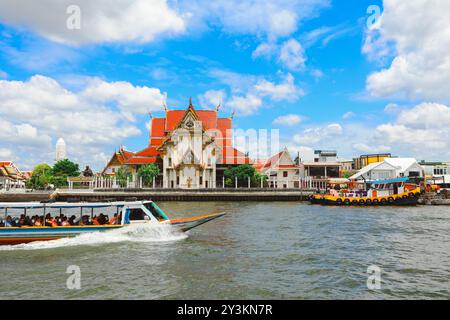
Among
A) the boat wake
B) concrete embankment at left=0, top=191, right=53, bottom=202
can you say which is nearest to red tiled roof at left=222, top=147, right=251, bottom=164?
concrete embankment at left=0, top=191, right=53, bottom=202

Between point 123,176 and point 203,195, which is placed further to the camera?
point 123,176

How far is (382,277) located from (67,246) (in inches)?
441

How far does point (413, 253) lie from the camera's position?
1289 cm

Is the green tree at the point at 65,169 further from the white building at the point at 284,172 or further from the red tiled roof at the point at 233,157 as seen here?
the white building at the point at 284,172

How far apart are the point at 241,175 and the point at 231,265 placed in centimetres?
3884

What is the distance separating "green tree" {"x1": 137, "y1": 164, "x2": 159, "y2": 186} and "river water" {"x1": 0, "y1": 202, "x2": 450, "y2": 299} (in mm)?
34410

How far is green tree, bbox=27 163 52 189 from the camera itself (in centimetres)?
6884

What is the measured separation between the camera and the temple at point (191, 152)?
5081 cm

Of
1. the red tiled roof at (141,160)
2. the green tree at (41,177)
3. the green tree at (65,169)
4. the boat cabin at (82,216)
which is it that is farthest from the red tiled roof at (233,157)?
the boat cabin at (82,216)

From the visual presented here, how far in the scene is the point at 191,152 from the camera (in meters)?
50.6

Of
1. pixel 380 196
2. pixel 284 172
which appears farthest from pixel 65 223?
pixel 284 172

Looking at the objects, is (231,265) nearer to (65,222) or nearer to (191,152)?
(65,222)

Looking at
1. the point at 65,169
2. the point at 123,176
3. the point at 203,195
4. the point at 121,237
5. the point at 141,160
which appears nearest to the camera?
the point at 121,237
